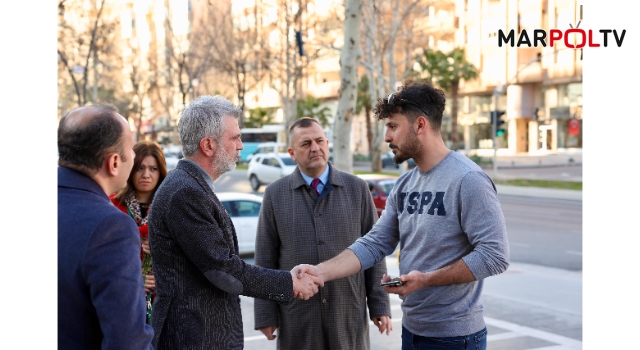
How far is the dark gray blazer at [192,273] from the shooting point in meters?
3.04

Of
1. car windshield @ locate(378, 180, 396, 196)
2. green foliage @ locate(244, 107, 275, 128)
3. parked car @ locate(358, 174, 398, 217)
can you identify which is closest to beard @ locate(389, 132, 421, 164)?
parked car @ locate(358, 174, 398, 217)

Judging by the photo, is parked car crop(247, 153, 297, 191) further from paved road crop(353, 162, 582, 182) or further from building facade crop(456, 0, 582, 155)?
building facade crop(456, 0, 582, 155)

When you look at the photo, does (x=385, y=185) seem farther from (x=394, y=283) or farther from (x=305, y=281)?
(x=394, y=283)

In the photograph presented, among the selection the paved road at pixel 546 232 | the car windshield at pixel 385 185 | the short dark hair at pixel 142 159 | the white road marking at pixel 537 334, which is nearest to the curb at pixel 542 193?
the paved road at pixel 546 232

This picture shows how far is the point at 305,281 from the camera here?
3451 millimetres

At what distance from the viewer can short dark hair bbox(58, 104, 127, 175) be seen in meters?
2.41

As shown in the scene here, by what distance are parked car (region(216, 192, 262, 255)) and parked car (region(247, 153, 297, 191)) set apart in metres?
17.0

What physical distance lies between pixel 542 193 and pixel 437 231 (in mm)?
26936

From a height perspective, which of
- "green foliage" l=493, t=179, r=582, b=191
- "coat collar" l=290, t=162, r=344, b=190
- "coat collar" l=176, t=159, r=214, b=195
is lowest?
"green foliage" l=493, t=179, r=582, b=191

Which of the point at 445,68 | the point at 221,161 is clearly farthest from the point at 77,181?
the point at 445,68

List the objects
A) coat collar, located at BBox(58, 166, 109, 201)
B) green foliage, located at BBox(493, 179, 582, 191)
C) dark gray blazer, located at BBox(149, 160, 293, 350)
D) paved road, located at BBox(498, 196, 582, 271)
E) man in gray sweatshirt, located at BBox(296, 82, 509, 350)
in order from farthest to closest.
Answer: green foliage, located at BBox(493, 179, 582, 191) → paved road, located at BBox(498, 196, 582, 271) → man in gray sweatshirt, located at BBox(296, 82, 509, 350) → dark gray blazer, located at BBox(149, 160, 293, 350) → coat collar, located at BBox(58, 166, 109, 201)

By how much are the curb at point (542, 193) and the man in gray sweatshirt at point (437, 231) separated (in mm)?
24643

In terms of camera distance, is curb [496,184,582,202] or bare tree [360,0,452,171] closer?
curb [496,184,582,202]

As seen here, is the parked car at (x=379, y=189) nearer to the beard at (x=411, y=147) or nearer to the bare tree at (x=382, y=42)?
the bare tree at (x=382, y=42)
